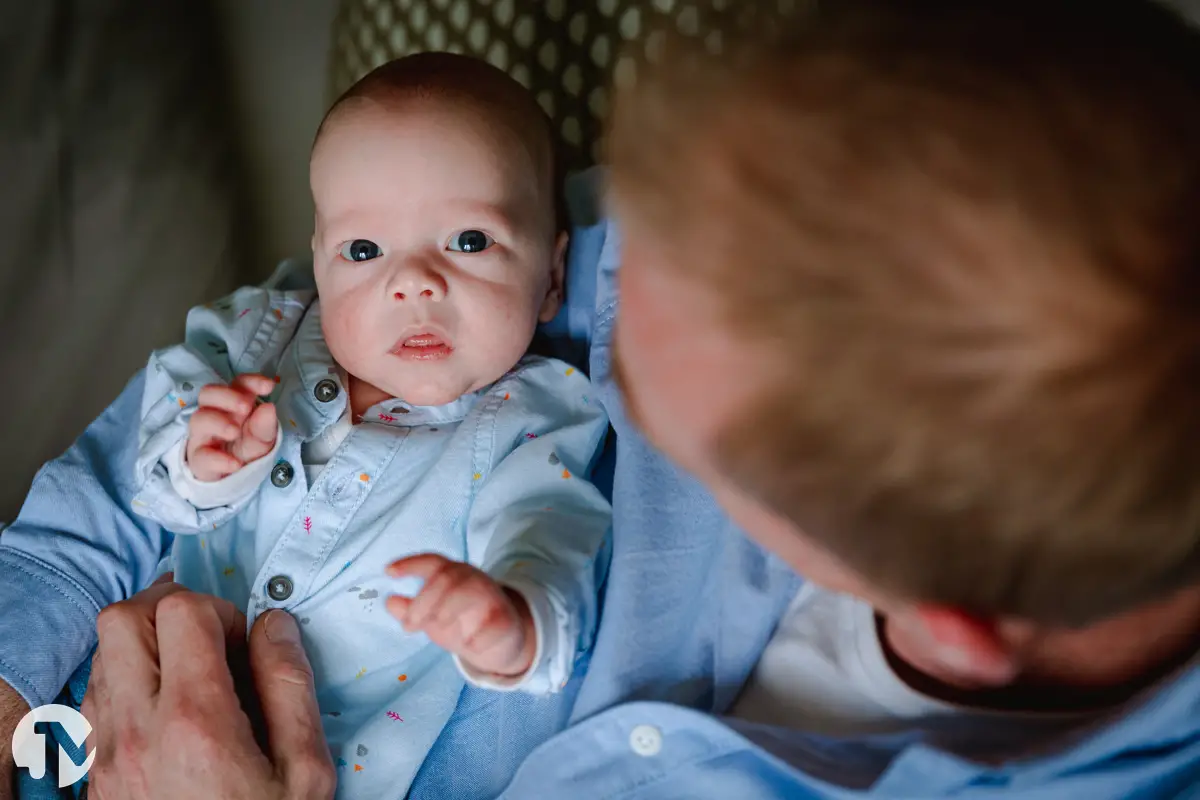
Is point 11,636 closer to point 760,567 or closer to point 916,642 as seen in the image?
point 760,567

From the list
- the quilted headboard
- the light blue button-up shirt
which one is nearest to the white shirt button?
the light blue button-up shirt

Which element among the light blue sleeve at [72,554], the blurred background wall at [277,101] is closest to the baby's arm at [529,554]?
the light blue sleeve at [72,554]

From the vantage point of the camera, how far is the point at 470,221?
0.84 meters

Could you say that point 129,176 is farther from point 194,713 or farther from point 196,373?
point 194,713

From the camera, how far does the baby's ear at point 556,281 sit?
3.13ft

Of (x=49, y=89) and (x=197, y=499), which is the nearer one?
(x=197, y=499)

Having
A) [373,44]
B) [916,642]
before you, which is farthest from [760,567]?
[373,44]

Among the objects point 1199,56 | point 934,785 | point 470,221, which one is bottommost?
point 934,785

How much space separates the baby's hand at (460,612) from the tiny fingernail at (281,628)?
8.3 inches

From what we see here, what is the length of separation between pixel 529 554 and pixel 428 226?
32 cm

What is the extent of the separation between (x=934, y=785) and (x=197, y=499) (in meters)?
0.64

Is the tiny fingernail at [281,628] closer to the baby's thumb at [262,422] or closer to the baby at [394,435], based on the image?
the baby at [394,435]

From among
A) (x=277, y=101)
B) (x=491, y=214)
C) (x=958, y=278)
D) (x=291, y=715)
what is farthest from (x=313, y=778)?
(x=277, y=101)

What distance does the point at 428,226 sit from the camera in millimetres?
839
